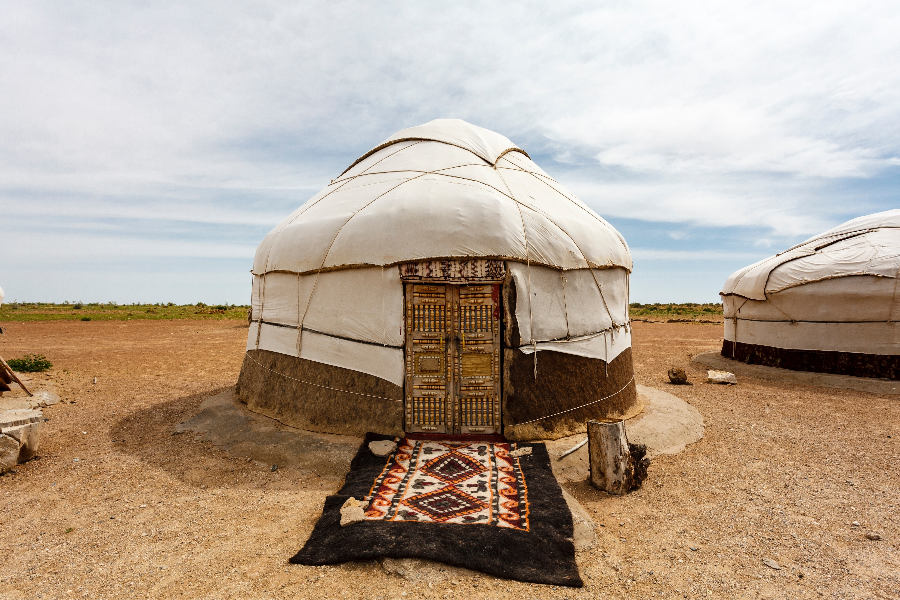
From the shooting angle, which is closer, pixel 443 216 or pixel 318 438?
pixel 443 216

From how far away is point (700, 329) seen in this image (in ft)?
62.4

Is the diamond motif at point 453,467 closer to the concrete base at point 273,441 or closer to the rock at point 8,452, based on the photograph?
the concrete base at point 273,441

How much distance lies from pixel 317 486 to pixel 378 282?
2.14 m

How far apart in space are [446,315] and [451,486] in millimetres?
1812

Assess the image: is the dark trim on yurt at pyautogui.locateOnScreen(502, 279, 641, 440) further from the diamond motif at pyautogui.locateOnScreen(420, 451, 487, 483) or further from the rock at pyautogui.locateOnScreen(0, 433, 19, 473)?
the rock at pyautogui.locateOnScreen(0, 433, 19, 473)

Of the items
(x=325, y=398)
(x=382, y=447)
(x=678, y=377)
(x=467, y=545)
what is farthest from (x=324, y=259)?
(x=678, y=377)

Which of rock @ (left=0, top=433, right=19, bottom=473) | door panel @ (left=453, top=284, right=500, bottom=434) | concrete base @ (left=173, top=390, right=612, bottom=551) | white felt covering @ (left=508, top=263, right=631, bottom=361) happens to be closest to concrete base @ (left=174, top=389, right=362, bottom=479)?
concrete base @ (left=173, top=390, right=612, bottom=551)

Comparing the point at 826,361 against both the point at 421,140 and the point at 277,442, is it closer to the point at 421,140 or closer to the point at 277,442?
the point at 421,140

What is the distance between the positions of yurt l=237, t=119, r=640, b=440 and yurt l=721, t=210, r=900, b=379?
603 cm

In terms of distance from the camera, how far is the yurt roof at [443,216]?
16.2 ft

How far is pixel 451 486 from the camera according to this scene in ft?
13.2

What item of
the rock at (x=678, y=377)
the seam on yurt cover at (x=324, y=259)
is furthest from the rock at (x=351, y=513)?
the rock at (x=678, y=377)

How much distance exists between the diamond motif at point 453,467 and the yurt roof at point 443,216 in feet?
6.73

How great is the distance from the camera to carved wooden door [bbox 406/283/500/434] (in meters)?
5.07
